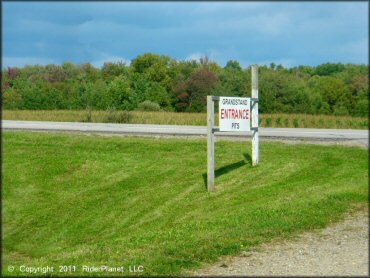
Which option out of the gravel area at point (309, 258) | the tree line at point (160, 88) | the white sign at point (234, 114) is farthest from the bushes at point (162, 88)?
the gravel area at point (309, 258)

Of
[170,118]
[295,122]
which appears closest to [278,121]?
[295,122]

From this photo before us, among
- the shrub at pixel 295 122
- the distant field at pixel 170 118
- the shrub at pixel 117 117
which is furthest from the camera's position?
the shrub at pixel 295 122

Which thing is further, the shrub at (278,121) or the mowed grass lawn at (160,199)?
the shrub at (278,121)

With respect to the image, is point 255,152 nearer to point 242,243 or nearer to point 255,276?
point 242,243

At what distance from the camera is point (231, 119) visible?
13.7 meters

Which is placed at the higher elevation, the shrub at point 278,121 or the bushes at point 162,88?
the bushes at point 162,88

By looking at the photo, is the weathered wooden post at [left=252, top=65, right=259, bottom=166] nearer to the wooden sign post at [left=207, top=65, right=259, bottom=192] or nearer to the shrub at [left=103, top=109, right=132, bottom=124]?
the wooden sign post at [left=207, top=65, right=259, bottom=192]

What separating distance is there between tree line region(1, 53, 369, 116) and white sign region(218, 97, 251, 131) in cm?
415

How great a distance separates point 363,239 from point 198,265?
246cm

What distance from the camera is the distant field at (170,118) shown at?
25391 millimetres

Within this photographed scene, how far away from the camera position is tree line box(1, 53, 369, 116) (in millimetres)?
18234

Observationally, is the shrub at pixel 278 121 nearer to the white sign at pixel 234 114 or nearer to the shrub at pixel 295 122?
the shrub at pixel 295 122

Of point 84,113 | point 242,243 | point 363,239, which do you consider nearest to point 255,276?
point 242,243

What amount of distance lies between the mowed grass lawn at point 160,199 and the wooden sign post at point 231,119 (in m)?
0.46
